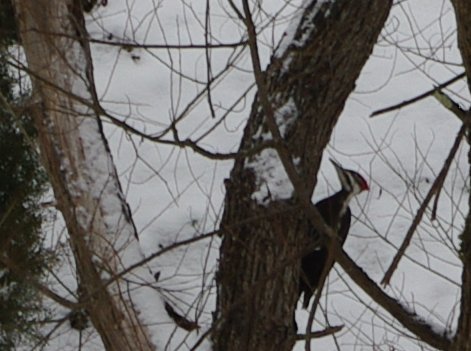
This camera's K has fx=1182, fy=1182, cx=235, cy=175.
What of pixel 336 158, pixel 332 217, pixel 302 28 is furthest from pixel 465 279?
pixel 336 158

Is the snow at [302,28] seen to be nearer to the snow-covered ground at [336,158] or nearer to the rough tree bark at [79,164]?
the rough tree bark at [79,164]

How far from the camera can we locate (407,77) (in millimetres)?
10906

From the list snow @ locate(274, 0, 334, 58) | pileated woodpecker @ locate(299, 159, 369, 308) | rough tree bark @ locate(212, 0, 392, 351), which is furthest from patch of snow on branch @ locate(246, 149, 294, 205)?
pileated woodpecker @ locate(299, 159, 369, 308)

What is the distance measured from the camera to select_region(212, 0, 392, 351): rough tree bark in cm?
503

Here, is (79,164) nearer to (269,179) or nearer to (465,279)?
(269,179)

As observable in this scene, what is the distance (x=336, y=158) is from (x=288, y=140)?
183 inches

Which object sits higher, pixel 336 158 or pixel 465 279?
pixel 336 158

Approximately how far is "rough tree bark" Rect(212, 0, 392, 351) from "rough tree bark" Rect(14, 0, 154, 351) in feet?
1.62

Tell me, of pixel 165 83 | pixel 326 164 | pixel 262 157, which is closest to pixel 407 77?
pixel 326 164

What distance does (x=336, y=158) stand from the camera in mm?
9719

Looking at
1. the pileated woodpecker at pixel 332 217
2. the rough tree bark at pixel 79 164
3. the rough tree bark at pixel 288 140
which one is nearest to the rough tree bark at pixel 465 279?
the rough tree bark at pixel 288 140

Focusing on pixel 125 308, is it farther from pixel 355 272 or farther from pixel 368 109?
pixel 368 109

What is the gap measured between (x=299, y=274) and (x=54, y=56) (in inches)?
58.7

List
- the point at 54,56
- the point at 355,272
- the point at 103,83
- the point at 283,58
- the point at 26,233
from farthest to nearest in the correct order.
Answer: the point at 103,83 → the point at 26,233 → the point at 54,56 → the point at 283,58 → the point at 355,272
